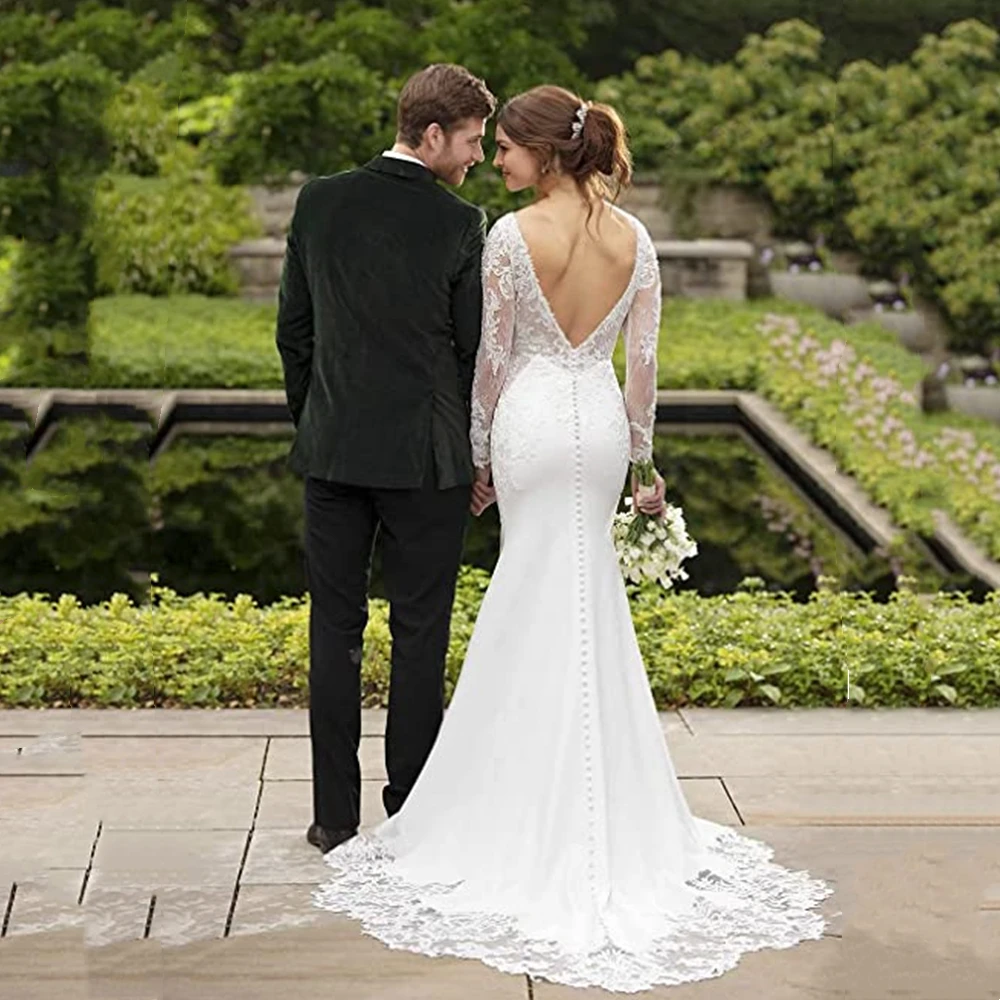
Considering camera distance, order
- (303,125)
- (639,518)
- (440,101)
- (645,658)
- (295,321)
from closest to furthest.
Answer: (440,101), (295,321), (639,518), (645,658), (303,125)

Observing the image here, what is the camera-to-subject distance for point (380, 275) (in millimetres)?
4285

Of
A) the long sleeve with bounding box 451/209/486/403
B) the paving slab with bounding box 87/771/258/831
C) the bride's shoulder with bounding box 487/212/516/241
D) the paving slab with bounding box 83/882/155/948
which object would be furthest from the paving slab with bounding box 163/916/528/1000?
the bride's shoulder with bounding box 487/212/516/241

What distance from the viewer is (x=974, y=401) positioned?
12508 mm

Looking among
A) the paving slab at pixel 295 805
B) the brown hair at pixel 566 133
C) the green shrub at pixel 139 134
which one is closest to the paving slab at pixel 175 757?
the paving slab at pixel 295 805

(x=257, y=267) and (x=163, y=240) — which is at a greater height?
(x=163, y=240)

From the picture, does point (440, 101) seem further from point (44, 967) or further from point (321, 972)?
point (44, 967)

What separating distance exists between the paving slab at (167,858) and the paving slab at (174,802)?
52 millimetres

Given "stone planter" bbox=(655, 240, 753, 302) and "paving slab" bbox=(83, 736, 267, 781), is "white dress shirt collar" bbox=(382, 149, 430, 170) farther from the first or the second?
"stone planter" bbox=(655, 240, 753, 302)

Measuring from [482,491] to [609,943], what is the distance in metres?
1.02

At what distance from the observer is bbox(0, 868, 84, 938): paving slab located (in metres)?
4.11

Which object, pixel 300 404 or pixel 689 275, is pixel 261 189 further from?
pixel 300 404

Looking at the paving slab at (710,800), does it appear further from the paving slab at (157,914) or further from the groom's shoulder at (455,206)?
the groom's shoulder at (455,206)

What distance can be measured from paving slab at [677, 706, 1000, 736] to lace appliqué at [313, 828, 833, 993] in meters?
1.11

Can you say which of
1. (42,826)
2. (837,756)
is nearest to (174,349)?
(837,756)
